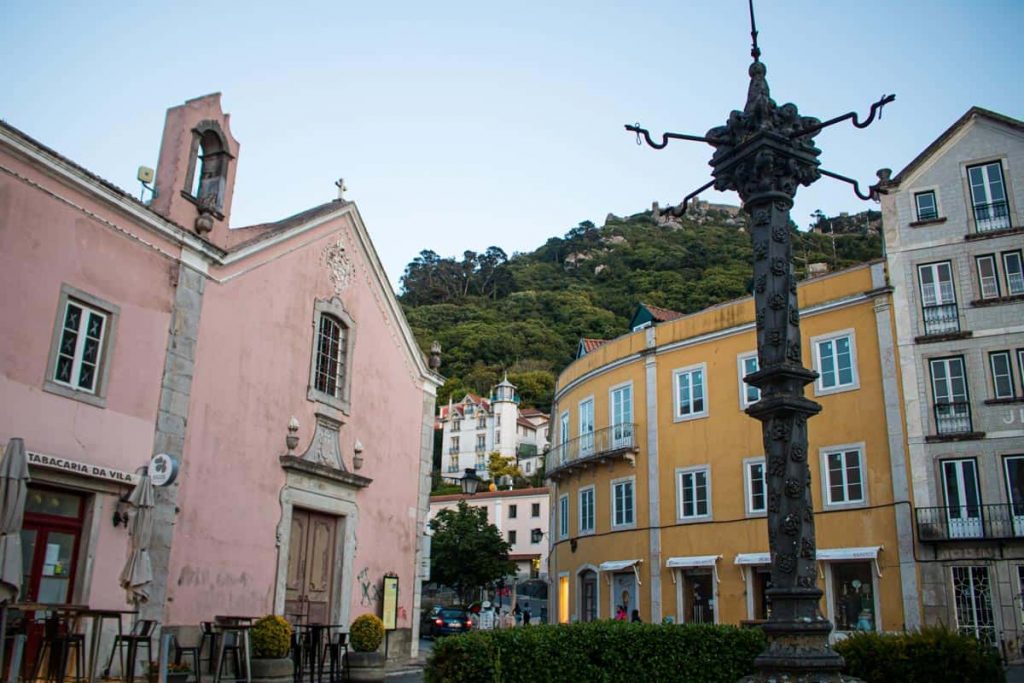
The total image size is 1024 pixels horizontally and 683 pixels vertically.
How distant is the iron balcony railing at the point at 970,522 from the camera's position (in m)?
20.4

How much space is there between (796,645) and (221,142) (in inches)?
505

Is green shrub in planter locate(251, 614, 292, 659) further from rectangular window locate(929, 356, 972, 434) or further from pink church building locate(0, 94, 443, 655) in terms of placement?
rectangular window locate(929, 356, 972, 434)

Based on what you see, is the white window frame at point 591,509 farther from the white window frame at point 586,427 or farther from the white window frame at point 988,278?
the white window frame at point 988,278

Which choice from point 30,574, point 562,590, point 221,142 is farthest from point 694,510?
point 30,574

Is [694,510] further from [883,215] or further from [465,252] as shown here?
[465,252]

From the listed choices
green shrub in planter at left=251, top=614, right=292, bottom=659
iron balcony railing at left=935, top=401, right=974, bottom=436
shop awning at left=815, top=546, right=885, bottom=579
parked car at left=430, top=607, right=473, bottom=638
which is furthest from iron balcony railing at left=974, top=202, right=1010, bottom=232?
parked car at left=430, top=607, right=473, bottom=638

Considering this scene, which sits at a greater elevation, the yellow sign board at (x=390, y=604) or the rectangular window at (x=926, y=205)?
the rectangular window at (x=926, y=205)

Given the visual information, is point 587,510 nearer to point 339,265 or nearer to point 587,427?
Answer: point 587,427

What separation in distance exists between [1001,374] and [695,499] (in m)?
8.99

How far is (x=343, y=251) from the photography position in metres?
18.2

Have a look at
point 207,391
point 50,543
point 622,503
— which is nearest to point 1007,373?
point 622,503

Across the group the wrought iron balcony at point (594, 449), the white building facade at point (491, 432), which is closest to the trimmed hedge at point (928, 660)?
the wrought iron balcony at point (594, 449)

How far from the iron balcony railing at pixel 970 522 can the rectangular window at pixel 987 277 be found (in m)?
5.47

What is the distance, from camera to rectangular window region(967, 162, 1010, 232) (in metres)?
22.8
